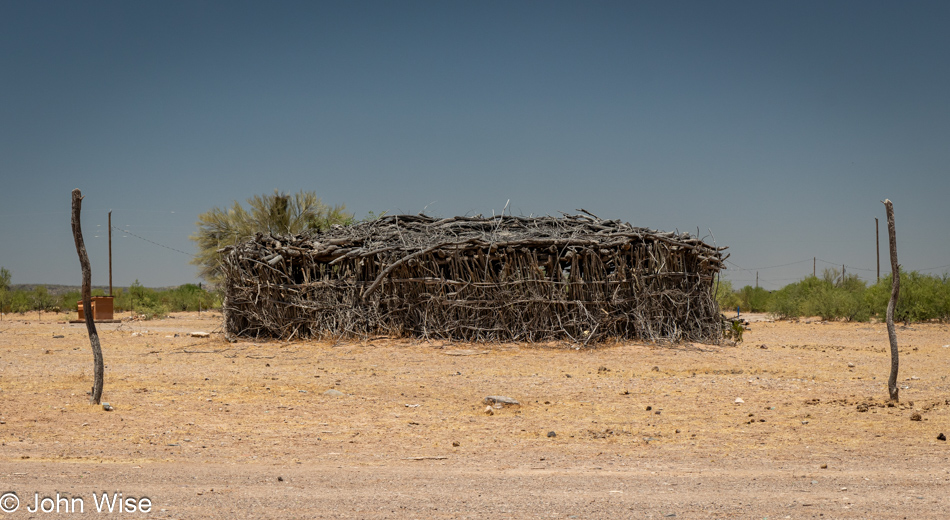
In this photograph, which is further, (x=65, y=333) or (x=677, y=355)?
(x=65, y=333)

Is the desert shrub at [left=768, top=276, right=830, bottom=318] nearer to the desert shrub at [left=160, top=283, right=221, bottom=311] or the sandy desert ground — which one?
the sandy desert ground

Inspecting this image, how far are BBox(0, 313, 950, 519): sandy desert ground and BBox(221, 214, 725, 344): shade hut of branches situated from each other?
2392 millimetres

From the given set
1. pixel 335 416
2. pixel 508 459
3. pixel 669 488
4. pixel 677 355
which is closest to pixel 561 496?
pixel 669 488

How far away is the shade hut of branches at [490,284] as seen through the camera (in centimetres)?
1555

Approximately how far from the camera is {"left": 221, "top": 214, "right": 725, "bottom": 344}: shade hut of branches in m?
15.6

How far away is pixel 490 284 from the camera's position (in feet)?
50.9

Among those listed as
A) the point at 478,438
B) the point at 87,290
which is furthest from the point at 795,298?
the point at 87,290

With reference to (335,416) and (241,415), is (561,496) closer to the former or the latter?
(335,416)

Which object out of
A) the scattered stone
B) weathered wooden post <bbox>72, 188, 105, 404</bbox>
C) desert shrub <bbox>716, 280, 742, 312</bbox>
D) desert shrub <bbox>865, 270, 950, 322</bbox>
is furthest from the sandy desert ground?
desert shrub <bbox>716, 280, 742, 312</bbox>

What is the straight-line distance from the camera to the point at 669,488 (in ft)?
15.4

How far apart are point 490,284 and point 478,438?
888 cm

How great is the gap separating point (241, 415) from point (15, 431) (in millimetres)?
2111

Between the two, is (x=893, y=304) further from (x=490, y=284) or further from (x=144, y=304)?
(x=144, y=304)

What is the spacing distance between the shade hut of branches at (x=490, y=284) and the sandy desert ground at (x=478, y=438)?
7.85 feet
